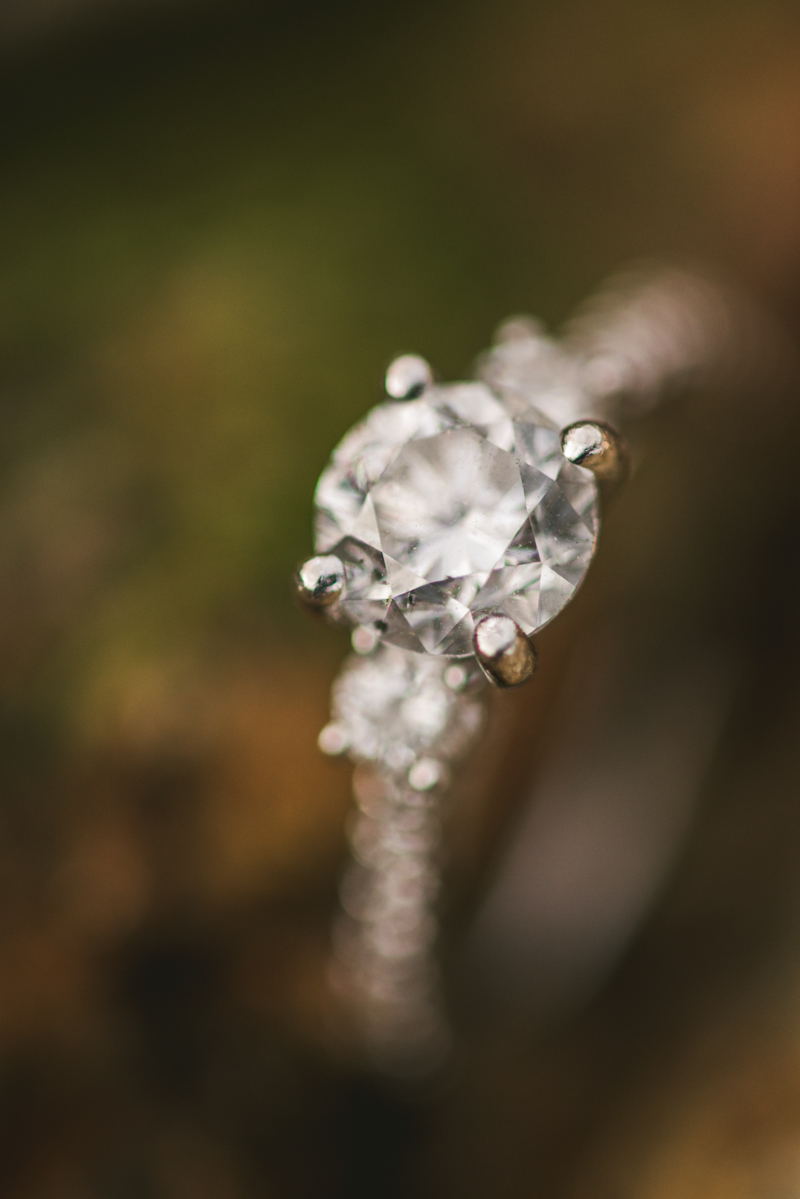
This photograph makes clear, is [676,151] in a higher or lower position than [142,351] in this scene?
higher

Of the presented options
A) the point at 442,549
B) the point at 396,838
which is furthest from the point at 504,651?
the point at 396,838

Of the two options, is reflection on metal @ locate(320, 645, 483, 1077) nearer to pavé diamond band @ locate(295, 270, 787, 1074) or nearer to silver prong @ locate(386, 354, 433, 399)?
pavé diamond band @ locate(295, 270, 787, 1074)

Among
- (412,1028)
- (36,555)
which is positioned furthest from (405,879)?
(36,555)

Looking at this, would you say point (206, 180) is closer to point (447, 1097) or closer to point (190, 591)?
point (190, 591)

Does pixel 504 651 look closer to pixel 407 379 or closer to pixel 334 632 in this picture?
pixel 407 379

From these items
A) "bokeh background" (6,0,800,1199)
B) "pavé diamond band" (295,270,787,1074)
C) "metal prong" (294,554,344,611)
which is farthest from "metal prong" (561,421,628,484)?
"bokeh background" (6,0,800,1199)

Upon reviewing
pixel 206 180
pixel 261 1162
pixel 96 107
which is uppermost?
pixel 96 107
